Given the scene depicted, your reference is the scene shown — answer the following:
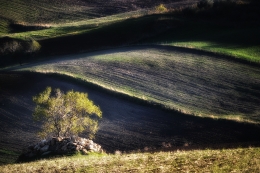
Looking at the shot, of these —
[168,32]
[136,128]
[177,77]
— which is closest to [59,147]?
[136,128]

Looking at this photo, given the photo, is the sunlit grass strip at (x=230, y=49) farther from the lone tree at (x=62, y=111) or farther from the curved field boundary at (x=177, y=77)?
the lone tree at (x=62, y=111)

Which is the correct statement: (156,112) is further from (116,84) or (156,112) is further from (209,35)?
(209,35)

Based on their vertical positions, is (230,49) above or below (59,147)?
above

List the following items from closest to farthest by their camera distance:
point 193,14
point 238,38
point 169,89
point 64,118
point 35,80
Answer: point 64,118
point 169,89
point 35,80
point 238,38
point 193,14

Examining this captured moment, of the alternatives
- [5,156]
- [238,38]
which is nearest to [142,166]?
[5,156]

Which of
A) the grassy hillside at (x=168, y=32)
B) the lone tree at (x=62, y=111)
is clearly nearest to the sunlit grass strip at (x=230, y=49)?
the grassy hillside at (x=168, y=32)

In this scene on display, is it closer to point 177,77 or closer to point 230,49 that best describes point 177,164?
point 177,77
